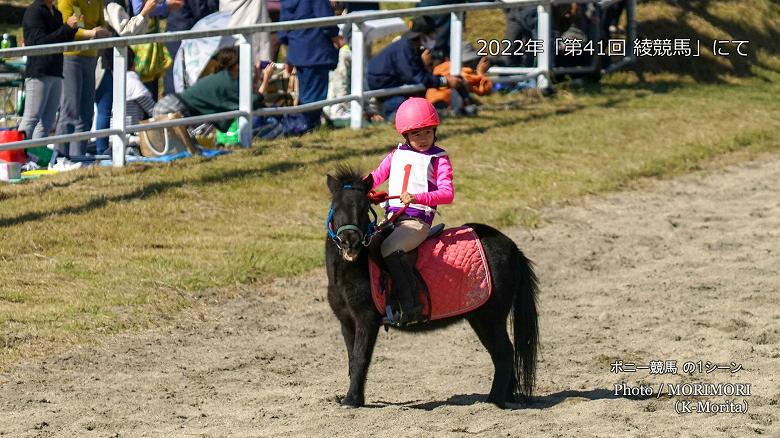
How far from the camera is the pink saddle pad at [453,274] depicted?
6.84 meters

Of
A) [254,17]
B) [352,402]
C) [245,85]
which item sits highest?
[254,17]

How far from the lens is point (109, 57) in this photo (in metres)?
12.7

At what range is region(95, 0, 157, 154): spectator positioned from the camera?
12.4 metres

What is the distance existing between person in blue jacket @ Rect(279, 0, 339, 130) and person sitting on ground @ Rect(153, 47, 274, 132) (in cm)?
91

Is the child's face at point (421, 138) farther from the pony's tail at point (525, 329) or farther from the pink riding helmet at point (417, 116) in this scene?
the pony's tail at point (525, 329)

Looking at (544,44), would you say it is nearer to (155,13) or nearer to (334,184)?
(155,13)

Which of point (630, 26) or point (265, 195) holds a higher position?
point (630, 26)

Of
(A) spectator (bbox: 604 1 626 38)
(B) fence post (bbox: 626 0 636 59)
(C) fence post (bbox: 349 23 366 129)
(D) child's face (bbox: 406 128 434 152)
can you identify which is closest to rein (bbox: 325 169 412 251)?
(D) child's face (bbox: 406 128 434 152)

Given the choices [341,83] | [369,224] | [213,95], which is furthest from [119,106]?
[369,224]

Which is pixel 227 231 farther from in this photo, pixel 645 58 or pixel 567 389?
pixel 645 58

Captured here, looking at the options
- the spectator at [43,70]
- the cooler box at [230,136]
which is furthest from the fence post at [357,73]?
the spectator at [43,70]

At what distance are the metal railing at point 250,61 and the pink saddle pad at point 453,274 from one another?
16.8 feet

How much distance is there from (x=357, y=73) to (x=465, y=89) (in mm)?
1984

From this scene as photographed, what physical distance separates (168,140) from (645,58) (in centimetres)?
876
